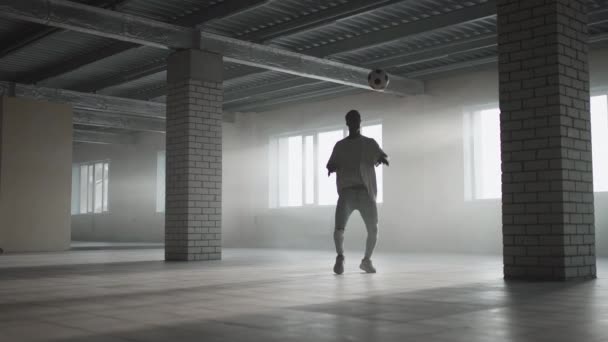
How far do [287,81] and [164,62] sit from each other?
3409mm

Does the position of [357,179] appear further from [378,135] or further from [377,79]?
[378,135]

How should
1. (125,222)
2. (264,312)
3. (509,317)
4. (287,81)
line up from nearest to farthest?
(509,317) < (264,312) < (287,81) < (125,222)

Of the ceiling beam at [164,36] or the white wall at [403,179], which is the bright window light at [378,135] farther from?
the ceiling beam at [164,36]

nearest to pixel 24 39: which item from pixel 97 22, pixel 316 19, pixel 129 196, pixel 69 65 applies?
pixel 69 65

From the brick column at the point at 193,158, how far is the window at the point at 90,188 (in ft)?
54.5

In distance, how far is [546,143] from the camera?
23.6ft

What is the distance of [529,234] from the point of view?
7.23m

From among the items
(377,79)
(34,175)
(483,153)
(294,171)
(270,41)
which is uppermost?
(270,41)

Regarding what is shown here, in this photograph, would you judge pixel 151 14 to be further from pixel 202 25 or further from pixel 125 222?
pixel 125 222

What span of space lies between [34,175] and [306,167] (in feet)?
24.1

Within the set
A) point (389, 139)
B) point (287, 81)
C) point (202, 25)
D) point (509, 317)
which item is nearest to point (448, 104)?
point (389, 139)

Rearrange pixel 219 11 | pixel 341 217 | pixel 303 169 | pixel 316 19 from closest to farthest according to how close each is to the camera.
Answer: pixel 341 217 < pixel 219 11 < pixel 316 19 < pixel 303 169

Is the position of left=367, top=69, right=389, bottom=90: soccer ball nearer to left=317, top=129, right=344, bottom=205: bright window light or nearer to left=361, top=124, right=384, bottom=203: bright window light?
left=361, top=124, right=384, bottom=203: bright window light

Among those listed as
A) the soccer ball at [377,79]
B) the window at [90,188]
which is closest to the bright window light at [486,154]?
the soccer ball at [377,79]
